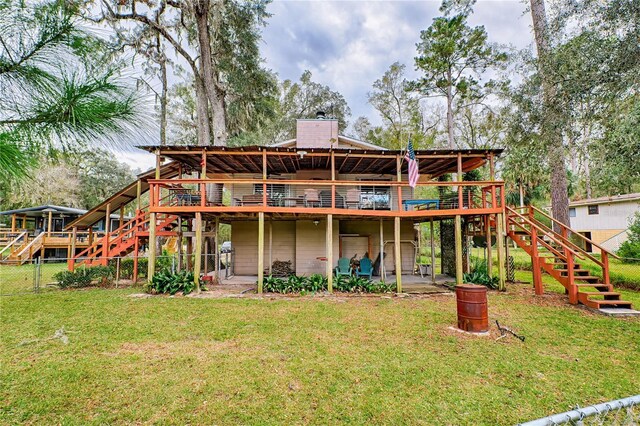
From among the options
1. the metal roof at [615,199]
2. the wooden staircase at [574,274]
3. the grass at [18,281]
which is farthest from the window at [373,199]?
the metal roof at [615,199]

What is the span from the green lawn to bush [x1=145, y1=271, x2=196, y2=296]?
1.80m

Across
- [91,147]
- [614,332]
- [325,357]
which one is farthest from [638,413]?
[91,147]

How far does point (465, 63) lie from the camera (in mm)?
22953

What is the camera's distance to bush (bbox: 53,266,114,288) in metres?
11.2

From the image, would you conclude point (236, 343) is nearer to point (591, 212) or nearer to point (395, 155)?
point (395, 155)

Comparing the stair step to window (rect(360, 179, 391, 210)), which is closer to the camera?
the stair step

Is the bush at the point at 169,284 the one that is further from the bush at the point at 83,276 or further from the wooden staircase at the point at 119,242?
the bush at the point at 83,276

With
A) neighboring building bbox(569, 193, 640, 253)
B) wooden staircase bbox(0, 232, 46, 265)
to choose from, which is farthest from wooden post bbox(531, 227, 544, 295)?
wooden staircase bbox(0, 232, 46, 265)

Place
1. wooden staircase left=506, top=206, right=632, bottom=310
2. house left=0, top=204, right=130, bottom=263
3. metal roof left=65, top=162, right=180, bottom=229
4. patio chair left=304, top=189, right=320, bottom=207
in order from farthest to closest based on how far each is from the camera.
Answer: house left=0, top=204, right=130, bottom=263, patio chair left=304, top=189, right=320, bottom=207, metal roof left=65, top=162, right=180, bottom=229, wooden staircase left=506, top=206, right=632, bottom=310

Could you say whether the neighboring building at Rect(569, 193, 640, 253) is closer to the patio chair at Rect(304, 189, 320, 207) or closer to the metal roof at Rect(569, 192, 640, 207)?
the metal roof at Rect(569, 192, 640, 207)

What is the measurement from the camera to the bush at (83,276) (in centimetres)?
1123

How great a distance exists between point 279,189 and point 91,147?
11.8m

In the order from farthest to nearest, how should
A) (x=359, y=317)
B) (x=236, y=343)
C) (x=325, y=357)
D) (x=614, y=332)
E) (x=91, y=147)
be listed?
(x=359, y=317)
(x=614, y=332)
(x=236, y=343)
(x=325, y=357)
(x=91, y=147)

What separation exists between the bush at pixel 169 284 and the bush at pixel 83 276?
326 centimetres
